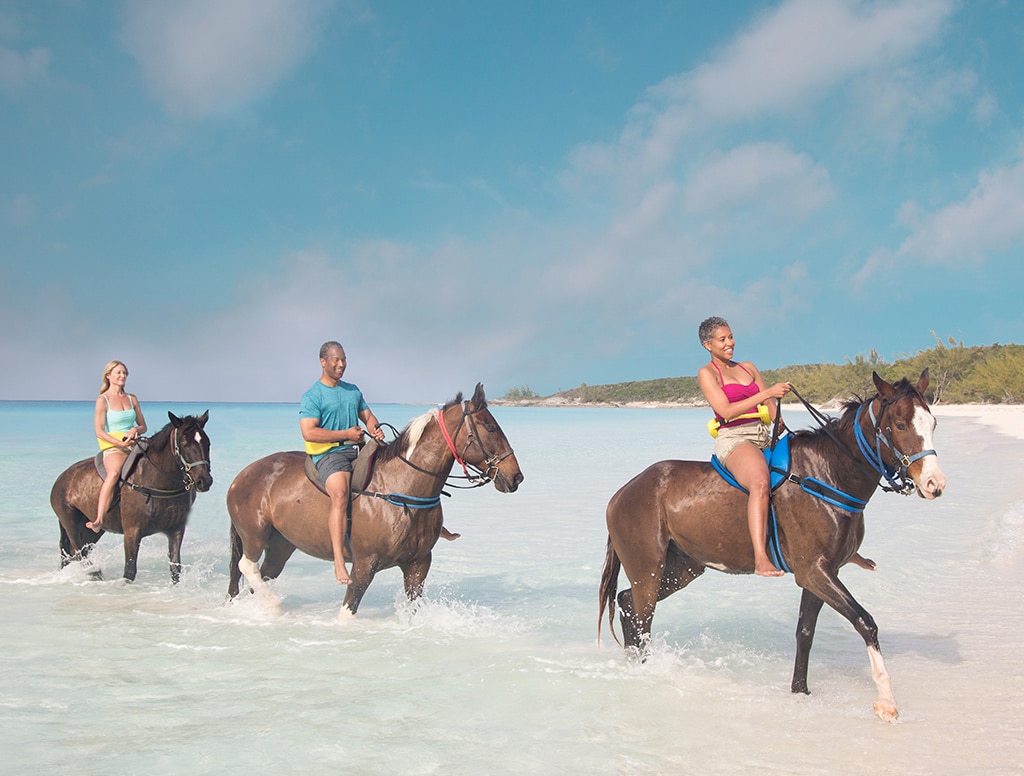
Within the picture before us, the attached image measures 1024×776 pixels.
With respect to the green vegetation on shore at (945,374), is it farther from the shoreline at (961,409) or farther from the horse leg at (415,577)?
the horse leg at (415,577)

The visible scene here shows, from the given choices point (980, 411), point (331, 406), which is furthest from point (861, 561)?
point (980, 411)

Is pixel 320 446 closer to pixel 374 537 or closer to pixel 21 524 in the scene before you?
pixel 374 537

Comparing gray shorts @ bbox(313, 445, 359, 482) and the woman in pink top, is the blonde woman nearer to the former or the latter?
gray shorts @ bbox(313, 445, 359, 482)

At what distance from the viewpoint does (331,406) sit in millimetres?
6270

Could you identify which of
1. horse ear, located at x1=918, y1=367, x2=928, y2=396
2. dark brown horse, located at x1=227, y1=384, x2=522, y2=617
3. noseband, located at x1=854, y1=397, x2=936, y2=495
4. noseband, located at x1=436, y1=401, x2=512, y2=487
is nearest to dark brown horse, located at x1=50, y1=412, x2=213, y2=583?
dark brown horse, located at x1=227, y1=384, x2=522, y2=617

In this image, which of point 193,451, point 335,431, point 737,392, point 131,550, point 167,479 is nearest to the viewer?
point 737,392

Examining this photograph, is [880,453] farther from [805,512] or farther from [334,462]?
[334,462]

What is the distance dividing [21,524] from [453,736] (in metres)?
11.5

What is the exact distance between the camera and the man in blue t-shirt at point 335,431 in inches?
236

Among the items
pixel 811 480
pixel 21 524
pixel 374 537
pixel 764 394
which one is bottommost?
pixel 21 524

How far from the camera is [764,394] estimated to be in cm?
442

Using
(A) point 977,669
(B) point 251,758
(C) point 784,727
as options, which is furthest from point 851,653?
(B) point 251,758

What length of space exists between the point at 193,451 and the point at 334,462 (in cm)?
202

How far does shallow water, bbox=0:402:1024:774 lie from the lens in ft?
12.4
